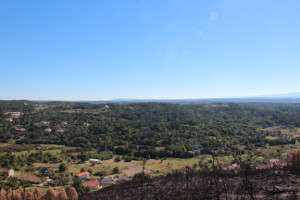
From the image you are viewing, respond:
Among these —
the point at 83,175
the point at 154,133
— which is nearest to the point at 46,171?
the point at 83,175

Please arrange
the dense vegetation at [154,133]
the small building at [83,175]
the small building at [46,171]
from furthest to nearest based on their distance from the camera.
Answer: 1. the dense vegetation at [154,133]
2. the small building at [46,171]
3. the small building at [83,175]

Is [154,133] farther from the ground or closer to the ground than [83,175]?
farther from the ground

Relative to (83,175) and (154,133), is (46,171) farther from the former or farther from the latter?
(154,133)

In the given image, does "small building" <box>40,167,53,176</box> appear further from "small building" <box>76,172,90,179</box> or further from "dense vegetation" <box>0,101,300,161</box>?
"dense vegetation" <box>0,101,300,161</box>

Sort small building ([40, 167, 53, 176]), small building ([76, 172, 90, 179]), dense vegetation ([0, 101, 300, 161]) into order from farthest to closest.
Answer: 1. dense vegetation ([0, 101, 300, 161])
2. small building ([40, 167, 53, 176])
3. small building ([76, 172, 90, 179])

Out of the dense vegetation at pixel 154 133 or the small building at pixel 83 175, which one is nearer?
the small building at pixel 83 175

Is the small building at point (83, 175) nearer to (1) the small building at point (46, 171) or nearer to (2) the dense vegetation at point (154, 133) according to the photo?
(1) the small building at point (46, 171)

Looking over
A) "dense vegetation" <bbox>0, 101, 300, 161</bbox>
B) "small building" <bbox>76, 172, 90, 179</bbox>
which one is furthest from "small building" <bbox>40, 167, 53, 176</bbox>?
"dense vegetation" <bbox>0, 101, 300, 161</bbox>

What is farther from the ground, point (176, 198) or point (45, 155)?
point (176, 198)

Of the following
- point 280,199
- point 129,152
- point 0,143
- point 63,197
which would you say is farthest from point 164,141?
point 280,199

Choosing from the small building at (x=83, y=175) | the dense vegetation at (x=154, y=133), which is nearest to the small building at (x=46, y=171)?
the small building at (x=83, y=175)

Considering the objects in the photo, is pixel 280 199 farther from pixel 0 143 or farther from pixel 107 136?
pixel 0 143
